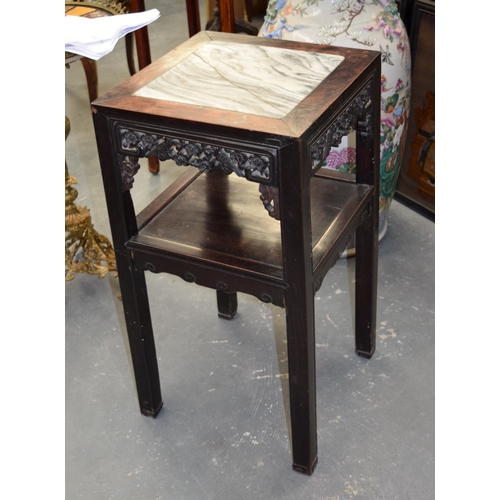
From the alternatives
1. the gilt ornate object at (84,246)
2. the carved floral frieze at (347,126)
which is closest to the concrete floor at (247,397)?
the gilt ornate object at (84,246)

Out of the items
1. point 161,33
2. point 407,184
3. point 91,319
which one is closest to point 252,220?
point 91,319

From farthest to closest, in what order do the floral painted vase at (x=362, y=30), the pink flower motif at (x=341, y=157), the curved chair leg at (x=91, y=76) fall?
the curved chair leg at (x=91, y=76) < the pink flower motif at (x=341, y=157) < the floral painted vase at (x=362, y=30)

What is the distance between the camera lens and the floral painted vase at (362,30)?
1891mm

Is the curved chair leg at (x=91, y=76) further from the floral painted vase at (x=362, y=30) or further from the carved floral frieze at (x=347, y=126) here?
the carved floral frieze at (x=347, y=126)

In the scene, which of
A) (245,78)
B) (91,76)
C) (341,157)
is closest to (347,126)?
(245,78)

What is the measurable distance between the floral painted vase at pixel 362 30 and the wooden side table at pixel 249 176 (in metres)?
0.38

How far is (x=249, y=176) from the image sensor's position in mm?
1265

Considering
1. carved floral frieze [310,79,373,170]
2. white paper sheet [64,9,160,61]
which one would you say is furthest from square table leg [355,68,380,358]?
white paper sheet [64,9,160,61]

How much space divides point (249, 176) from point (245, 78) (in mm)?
241

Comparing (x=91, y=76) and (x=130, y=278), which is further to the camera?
(x=91, y=76)

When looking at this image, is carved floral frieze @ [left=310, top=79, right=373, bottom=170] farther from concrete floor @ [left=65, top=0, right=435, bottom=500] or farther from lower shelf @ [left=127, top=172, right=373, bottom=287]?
concrete floor @ [left=65, top=0, right=435, bottom=500]

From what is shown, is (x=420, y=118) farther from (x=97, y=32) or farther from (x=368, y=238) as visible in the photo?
(x=97, y=32)

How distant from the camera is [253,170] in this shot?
126cm

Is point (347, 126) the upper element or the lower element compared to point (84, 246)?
upper
